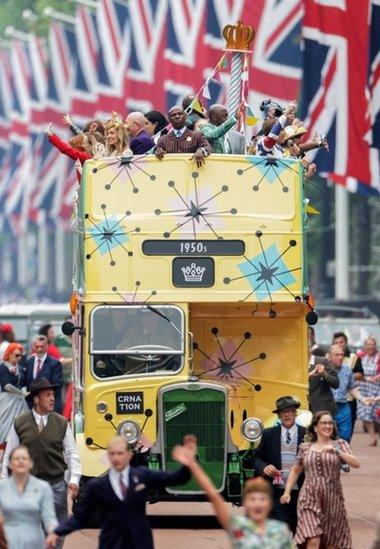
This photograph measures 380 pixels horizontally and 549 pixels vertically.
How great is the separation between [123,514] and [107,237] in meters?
6.90

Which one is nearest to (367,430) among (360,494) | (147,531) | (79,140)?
(360,494)

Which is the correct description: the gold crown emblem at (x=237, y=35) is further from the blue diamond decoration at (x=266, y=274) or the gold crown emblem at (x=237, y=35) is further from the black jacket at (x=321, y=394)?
the blue diamond decoration at (x=266, y=274)

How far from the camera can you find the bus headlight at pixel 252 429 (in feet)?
63.6

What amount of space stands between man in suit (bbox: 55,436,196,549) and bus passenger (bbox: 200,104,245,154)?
306 inches

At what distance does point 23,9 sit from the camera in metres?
106

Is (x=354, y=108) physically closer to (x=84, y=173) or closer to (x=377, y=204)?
(x=84, y=173)

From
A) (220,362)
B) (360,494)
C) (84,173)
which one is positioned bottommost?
(360,494)

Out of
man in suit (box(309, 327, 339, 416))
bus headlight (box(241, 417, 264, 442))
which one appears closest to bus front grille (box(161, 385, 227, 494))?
bus headlight (box(241, 417, 264, 442))

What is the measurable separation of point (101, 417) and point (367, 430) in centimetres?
1675

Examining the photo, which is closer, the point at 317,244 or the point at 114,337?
the point at 114,337

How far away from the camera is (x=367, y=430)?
3581 centimetres

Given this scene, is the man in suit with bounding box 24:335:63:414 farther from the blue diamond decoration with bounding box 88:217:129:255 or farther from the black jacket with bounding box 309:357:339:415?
Answer: the blue diamond decoration with bounding box 88:217:129:255

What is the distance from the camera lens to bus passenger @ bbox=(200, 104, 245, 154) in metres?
20.3

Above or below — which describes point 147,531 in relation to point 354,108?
below
